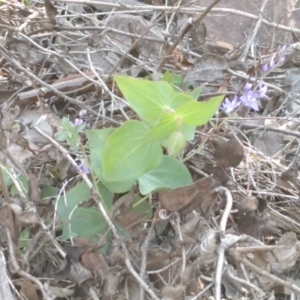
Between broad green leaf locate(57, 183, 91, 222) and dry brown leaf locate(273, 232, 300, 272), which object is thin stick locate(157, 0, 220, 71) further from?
dry brown leaf locate(273, 232, 300, 272)

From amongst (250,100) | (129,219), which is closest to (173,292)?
(129,219)

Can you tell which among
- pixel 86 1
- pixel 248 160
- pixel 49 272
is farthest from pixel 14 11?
pixel 49 272

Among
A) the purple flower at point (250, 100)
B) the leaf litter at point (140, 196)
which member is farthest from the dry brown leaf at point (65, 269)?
the purple flower at point (250, 100)

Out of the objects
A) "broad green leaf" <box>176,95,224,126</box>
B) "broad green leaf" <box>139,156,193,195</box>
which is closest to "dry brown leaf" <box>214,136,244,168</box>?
"broad green leaf" <box>139,156,193,195</box>

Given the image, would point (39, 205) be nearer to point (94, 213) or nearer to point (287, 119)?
point (94, 213)

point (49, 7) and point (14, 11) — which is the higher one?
point (49, 7)

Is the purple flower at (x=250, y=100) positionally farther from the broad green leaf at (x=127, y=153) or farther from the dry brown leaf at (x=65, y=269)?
the dry brown leaf at (x=65, y=269)

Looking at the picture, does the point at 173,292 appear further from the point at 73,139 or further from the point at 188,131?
the point at 73,139
